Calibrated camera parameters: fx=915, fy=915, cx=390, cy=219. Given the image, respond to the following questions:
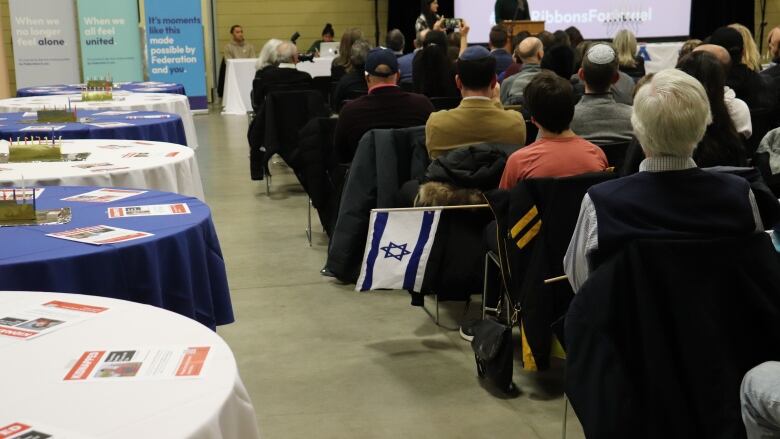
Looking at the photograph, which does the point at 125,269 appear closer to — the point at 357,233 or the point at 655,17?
the point at 357,233

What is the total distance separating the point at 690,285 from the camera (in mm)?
1983

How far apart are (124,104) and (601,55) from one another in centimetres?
379

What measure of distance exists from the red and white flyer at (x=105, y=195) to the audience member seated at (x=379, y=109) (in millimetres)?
1742

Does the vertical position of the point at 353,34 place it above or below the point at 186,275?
above

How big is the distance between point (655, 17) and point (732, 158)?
487 inches

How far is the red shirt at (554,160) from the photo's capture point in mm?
3318

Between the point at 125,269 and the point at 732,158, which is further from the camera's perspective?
the point at 732,158

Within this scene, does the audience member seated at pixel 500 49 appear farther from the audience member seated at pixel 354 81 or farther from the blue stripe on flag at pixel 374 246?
the blue stripe on flag at pixel 374 246

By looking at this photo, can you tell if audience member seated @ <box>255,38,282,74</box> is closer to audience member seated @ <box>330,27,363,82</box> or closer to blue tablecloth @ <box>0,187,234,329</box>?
audience member seated @ <box>330,27,363,82</box>

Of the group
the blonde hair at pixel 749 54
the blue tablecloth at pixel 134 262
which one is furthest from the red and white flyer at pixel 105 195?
the blonde hair at pixel 749 54

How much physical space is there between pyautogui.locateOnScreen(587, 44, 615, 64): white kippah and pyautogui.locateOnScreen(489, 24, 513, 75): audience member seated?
3.61 m

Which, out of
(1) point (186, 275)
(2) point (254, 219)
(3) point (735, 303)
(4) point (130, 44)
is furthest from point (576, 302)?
(4) point (130, 44)

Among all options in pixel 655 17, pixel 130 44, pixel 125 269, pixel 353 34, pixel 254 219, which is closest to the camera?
pixel 125 269

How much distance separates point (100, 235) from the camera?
2.54m
